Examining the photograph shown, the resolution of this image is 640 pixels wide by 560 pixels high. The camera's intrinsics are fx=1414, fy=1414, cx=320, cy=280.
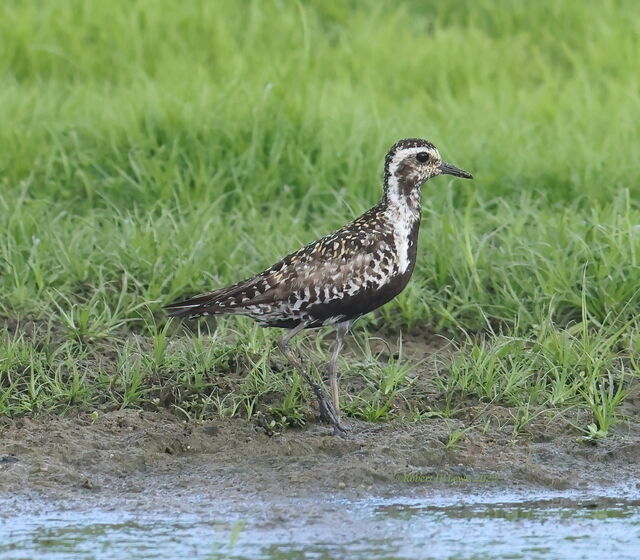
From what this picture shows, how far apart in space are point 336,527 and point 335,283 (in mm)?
1403

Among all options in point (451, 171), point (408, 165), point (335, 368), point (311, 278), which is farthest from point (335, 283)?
point (451, 171)

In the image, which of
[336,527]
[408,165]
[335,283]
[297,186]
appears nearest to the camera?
[336,527]

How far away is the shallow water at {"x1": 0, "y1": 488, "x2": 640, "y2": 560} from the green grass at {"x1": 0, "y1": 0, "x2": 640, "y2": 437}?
0.88 m

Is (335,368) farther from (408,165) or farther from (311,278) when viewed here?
(408,165)

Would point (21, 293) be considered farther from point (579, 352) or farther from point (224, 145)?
point (579, 352)

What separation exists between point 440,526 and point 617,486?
96 cm

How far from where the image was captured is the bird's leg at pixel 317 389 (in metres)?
6.48

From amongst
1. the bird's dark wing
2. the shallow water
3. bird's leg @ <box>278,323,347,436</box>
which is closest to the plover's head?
the bird's dark wing

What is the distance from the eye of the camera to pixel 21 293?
7586 millimetres

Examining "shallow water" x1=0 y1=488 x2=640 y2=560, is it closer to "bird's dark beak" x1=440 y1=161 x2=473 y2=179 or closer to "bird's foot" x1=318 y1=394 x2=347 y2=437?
"bird's foot" x1=318 y1=394 x2=347 y2=437

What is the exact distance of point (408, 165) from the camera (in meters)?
6.88

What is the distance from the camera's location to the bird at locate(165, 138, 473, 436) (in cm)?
652


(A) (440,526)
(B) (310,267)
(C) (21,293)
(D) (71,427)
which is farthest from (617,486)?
(C) (21,293)

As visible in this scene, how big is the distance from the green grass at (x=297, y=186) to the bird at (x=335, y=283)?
28cm
